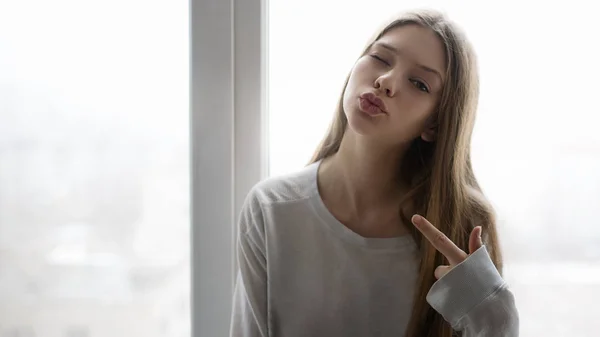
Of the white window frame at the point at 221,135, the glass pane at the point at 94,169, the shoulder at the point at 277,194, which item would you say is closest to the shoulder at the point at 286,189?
the shoulder at the point at 277,194

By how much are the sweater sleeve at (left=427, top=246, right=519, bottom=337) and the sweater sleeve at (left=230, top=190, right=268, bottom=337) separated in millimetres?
290

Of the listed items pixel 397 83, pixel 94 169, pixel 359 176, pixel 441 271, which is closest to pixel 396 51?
pixel 397 83

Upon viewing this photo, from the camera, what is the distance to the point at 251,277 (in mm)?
939

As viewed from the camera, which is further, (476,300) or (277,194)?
(277,194)

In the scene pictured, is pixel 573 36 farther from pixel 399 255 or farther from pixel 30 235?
pixel 30 235

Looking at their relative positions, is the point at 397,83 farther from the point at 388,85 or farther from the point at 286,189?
the point at 286,189

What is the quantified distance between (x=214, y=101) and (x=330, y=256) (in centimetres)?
36

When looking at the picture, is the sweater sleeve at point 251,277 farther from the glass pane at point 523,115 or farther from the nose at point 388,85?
the nose at point 388,85

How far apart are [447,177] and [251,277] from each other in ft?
1.19

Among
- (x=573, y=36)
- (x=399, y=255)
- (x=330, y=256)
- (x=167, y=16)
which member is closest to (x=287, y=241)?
(x=330, y=256)

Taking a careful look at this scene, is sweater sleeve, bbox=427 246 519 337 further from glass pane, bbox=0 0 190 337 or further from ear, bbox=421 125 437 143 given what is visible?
glass pane, bbox=0 0 190 337

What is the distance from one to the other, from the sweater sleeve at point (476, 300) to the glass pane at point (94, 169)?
54 centimetres

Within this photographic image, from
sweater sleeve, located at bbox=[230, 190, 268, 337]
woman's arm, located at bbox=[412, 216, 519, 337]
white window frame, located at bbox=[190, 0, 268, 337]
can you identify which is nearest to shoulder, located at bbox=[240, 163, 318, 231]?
sweater sleeve, located at bbox=[230, 190, 268, 337]

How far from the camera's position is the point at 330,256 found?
93 cm
